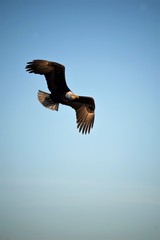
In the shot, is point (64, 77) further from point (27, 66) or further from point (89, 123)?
point (89, 123)

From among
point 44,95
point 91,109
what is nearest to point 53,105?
point 44,95

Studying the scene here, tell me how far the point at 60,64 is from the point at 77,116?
76.9 inches

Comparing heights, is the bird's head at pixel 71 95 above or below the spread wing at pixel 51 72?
below

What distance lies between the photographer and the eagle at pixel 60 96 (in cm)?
963

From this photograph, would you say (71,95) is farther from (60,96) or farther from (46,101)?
(46,101)

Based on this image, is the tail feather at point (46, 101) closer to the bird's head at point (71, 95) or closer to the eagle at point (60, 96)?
the eagle at point (60, 96)

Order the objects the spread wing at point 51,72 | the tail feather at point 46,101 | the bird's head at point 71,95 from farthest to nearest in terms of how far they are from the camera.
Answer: the tail feather at point 46,101
the bird's head at point 71,95
the spread wing at point 51,72

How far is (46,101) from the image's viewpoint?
34.0 feet

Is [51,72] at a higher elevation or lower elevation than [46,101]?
higher

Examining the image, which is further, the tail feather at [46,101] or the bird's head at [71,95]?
the tail feather at [46,101]

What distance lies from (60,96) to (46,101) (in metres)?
0.50

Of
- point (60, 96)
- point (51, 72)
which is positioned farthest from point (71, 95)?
point (51, 72)

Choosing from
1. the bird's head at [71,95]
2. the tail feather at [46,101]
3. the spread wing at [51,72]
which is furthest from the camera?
the tail feather at [46,101]

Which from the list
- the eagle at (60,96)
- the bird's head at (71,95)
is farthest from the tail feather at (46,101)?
the bird's head at (71,95)
